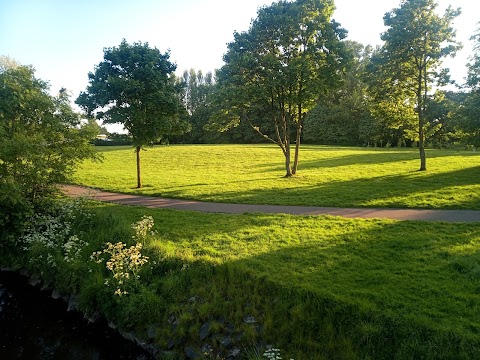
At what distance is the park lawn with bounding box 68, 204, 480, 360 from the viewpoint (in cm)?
670

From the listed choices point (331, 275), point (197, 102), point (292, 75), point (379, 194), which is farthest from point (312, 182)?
point (197, 102)

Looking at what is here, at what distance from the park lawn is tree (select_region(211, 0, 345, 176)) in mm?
10923

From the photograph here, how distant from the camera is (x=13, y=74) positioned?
1339 cm

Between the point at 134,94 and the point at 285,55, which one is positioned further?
the point at 285,55

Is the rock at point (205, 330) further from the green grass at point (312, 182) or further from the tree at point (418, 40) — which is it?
the tree at point (418, 40)

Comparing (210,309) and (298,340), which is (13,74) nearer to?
(210,309)

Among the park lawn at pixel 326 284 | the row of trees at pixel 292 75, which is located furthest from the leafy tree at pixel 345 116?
the park lawn at pixel 326 284

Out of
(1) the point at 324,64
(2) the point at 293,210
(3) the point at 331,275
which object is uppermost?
(1) the point at 324,64

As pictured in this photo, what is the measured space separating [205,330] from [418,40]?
2237 centimetres

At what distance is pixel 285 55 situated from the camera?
21.7 m

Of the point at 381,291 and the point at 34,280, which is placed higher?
the point at 381,291

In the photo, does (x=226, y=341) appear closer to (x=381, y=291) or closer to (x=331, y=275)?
(x=331, y=275)

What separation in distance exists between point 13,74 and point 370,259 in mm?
14606

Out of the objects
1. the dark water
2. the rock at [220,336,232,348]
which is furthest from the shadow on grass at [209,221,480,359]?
the dark water
